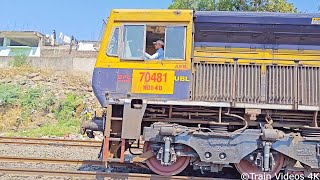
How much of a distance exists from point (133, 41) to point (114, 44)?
384 mm

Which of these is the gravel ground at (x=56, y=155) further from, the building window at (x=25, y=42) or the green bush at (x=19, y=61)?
the building window at (x=25, y=42)

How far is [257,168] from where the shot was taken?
5.77 meters

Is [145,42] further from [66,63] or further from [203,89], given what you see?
[66,63]

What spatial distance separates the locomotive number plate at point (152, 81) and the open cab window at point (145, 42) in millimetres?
295

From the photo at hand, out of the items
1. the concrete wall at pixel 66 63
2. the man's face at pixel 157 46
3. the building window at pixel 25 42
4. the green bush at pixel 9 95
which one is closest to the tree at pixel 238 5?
the concrete wall at pixel 66 63

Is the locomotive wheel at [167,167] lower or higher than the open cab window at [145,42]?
lower

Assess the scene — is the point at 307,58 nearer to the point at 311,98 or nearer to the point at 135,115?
the point at 311,98

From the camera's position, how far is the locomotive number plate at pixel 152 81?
5.87 m

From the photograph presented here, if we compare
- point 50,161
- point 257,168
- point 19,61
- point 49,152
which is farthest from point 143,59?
point 19,61

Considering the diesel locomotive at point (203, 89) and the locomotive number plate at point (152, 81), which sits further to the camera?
the locomotive number plate at point (152, 81)

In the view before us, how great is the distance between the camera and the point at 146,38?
6230mm

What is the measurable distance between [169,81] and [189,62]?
1.72 ft

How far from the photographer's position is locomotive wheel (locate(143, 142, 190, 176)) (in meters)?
5.92

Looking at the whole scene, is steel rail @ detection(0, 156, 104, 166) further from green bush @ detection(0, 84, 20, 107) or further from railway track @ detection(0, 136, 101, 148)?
green bush @ detection(0, 84, 20, 107)
